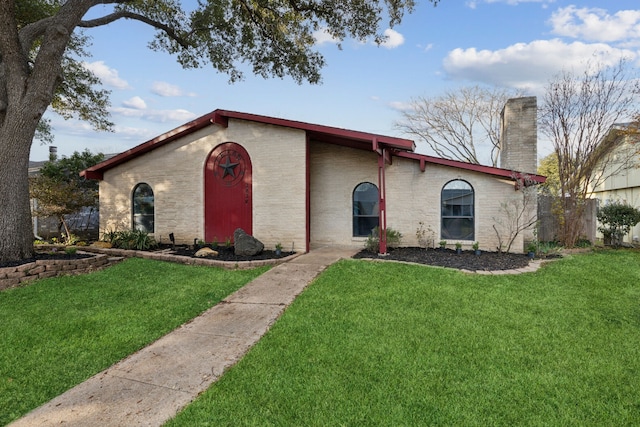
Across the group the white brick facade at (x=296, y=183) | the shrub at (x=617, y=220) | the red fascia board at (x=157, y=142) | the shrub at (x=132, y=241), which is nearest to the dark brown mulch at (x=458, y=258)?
the white brick facade at (x=296, y=183)

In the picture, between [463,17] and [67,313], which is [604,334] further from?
[463,17]

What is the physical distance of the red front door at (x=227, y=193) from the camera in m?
10.1

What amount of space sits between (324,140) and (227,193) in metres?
3.41

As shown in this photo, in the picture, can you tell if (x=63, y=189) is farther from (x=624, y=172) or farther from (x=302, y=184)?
(x=624, y=172)

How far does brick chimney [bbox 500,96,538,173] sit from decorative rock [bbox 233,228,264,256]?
8.02 metres

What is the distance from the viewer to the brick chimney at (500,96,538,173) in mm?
10312

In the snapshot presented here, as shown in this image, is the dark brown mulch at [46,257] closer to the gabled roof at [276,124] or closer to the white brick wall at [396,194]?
the gabled roof at [276,124]

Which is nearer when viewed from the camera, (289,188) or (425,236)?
(289,188)

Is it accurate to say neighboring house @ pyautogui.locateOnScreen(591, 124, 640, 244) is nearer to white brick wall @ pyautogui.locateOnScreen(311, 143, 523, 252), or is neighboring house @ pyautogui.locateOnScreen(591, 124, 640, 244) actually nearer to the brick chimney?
the brick chimney

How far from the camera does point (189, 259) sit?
28.1 feet

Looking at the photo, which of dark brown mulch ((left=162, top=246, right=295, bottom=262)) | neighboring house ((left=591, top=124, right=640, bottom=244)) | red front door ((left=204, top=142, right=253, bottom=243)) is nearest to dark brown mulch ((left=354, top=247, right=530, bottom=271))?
dark brown mulch ((left=162, top=246, right=295, bottom=262))

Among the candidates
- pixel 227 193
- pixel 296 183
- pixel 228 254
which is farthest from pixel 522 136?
pixel 228 254

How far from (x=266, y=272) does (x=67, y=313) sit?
342 centimetres

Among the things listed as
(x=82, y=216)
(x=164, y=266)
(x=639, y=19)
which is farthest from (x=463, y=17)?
(x=82, y=216)
